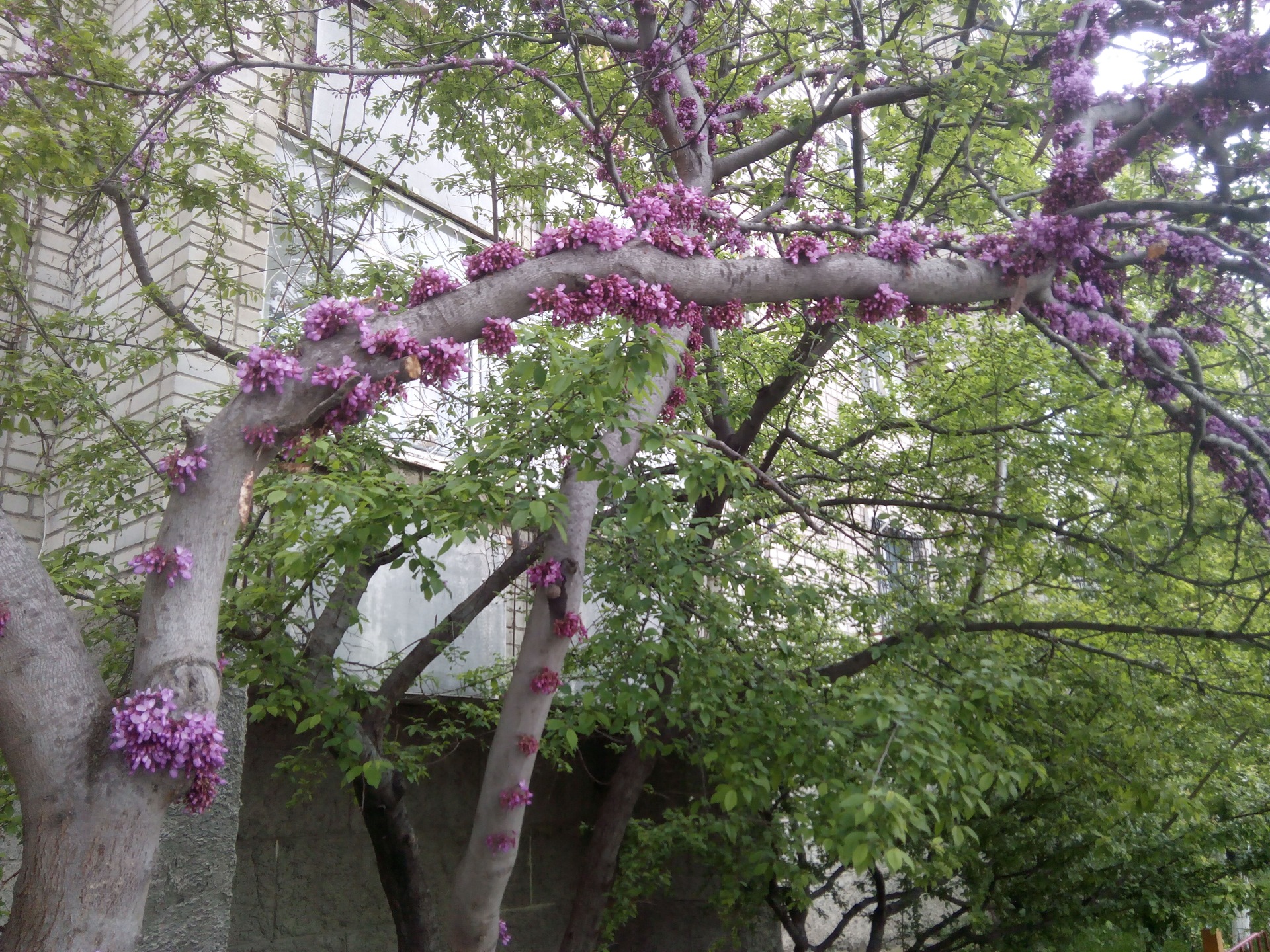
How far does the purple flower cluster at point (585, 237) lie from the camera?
3.53m

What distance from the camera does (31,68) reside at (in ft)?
20.6

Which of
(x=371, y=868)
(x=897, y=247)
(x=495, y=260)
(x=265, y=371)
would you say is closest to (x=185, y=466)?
(x=265, y=371)

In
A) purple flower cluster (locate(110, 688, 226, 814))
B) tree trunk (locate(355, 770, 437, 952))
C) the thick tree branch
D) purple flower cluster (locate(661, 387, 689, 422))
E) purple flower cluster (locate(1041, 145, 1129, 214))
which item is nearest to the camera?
purple flower cluster (locate(110, 688, 226, 814))

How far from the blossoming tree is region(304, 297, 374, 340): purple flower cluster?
0.4 inches

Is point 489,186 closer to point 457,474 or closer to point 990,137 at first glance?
point 990,137

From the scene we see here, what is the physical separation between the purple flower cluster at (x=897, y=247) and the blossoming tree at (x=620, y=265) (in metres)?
0.01

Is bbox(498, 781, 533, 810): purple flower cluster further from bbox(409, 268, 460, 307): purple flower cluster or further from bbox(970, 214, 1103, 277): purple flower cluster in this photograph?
bbox(970, 214, 1103, 277): purple flower cluster

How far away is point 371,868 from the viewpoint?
7.29m

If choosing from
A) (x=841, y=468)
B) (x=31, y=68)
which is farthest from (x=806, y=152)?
(x=31, y=68)

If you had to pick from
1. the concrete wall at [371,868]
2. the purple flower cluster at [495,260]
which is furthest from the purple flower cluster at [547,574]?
the concrete wall at [371,868]

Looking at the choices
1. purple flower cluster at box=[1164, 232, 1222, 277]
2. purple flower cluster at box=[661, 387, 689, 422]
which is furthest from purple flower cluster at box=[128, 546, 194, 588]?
purple flower cluster at box=[1164, 232, 1222, 277]

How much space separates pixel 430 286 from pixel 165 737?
5.34 feet

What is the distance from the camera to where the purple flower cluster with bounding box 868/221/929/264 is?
3.91m

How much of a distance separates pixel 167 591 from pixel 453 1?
19.3 ft
